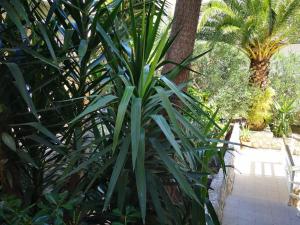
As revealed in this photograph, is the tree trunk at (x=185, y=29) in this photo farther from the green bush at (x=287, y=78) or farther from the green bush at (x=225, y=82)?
the green bush at (x=287, y=78)

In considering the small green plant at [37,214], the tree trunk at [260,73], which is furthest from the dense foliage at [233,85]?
the small green plant at [37,214]

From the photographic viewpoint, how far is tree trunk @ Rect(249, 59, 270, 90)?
31.1ft

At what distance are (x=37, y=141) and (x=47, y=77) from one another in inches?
12.9

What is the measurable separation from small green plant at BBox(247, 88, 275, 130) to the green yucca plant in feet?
24.8

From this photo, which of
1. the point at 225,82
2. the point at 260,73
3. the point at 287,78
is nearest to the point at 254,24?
the point at 260,73

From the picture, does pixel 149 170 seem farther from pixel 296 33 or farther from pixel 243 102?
pixel 296 33

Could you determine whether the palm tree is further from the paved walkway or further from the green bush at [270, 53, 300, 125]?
the paved walkway

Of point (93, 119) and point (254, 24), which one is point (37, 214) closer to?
point (93, 119)

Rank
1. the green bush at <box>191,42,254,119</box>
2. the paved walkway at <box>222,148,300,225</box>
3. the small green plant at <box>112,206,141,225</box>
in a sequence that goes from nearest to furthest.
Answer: the small green plant at <box>112,206,141,225</box> → the paved walkway at <box>222,148,300,225</box> → the green bush at <box>191,42,254,119</box>

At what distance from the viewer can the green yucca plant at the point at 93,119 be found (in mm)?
1469

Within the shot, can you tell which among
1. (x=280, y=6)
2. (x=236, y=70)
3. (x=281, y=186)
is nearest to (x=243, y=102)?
(x=236, y=70)

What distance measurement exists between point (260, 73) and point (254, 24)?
149 cm

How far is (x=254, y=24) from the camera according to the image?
340 inches

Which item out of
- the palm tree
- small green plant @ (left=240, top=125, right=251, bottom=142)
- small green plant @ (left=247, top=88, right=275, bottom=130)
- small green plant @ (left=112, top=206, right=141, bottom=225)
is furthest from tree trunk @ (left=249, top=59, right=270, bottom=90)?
small green plant @ (left=112, top=206, right=141, bottom=225)
